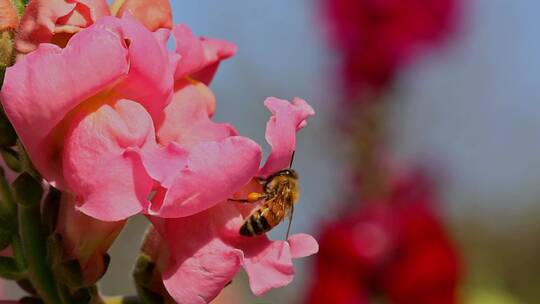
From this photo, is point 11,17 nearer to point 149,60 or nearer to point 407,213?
point 149,60

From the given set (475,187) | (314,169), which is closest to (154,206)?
(314,169)

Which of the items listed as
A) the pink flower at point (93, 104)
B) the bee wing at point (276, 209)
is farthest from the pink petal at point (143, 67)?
the bee wing at point (276, 209)

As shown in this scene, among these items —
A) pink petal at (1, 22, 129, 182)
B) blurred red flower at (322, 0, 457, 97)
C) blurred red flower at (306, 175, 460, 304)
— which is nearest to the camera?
pink petal at (1, 22, 129, 182)

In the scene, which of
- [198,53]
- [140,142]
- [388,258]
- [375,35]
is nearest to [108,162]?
[140,142]

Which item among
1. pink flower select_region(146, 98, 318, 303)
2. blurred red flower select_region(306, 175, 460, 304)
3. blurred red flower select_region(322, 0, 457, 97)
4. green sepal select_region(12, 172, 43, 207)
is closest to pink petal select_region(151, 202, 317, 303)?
pink flower select_region(146, 98, 318, 303)

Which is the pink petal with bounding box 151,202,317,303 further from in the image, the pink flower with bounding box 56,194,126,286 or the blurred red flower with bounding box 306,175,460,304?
the blurred red flower with bounding box 306,175,460,304

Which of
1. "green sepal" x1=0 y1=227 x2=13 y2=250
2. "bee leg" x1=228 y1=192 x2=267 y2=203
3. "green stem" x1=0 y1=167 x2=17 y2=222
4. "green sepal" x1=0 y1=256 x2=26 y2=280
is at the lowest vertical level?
"green sepal" x1=0 y1=256 x2=26 y2=280

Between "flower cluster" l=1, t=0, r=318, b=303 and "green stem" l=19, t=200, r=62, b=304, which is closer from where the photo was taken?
"flower cluster" l=1, t=0, r=318, b=303

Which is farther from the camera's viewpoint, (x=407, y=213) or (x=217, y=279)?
(x=407, y=213)
